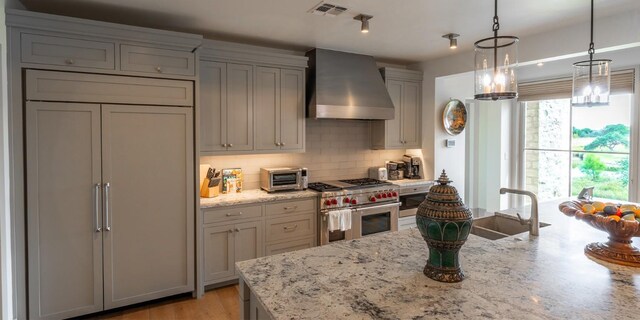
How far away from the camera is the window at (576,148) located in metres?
4.57

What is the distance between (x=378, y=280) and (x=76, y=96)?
260cm

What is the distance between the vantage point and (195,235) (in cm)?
313

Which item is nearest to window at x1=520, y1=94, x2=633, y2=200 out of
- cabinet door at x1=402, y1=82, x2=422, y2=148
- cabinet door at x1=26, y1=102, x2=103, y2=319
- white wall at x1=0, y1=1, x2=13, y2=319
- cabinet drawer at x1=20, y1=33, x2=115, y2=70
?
cabinet door at x1=402, y1=82, x2=422, y2=148

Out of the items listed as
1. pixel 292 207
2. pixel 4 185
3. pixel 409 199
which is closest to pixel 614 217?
pixel 292 207

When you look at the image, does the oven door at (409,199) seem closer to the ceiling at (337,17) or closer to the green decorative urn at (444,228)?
the ceiling at (337,17)

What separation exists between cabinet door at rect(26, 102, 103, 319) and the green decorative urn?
2545 millimetres

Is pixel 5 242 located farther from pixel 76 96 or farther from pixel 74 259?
pixel 76 96

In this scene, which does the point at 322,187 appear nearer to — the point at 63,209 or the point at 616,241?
the point at 63,209

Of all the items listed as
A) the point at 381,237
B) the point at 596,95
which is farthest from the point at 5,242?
the point at 596,95

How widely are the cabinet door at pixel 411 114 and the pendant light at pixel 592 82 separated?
8.35 ft

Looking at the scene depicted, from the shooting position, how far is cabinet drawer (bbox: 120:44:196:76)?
277 centimetres

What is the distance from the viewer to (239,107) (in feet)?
11.7

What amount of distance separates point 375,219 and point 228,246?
175cm

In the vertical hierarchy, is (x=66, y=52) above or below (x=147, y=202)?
above
